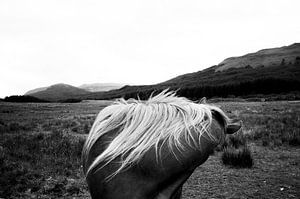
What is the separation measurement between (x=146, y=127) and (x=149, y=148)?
0.12 meters

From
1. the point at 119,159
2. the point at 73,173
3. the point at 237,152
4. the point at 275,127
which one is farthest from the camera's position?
the point at 275,127

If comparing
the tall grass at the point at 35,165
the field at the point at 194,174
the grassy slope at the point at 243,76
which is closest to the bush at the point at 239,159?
the field at the point at 194,174

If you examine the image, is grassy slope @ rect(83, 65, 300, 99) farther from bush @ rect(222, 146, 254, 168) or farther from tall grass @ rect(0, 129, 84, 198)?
bush @ rect(222, 146, 254, 168)

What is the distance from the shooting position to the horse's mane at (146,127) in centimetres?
117

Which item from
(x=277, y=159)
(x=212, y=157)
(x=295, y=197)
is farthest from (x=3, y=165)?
(x=277, y=159)

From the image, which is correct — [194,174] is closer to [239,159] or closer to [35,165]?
[239,159]

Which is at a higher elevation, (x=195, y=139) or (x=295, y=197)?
(x=195, y=139)

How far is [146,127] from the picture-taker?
1.22 meters

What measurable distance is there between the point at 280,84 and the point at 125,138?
61.2m

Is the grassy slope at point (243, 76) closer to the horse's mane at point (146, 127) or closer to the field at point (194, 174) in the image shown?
the field at point (194, 174)

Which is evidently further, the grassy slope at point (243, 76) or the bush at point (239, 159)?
the grassy slope at point (243, 76)

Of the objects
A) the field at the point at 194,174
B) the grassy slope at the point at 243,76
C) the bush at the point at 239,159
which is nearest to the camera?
the field at the point at 194,174

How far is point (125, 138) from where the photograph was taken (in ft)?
4.02

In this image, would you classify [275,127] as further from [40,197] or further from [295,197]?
[40,197]
